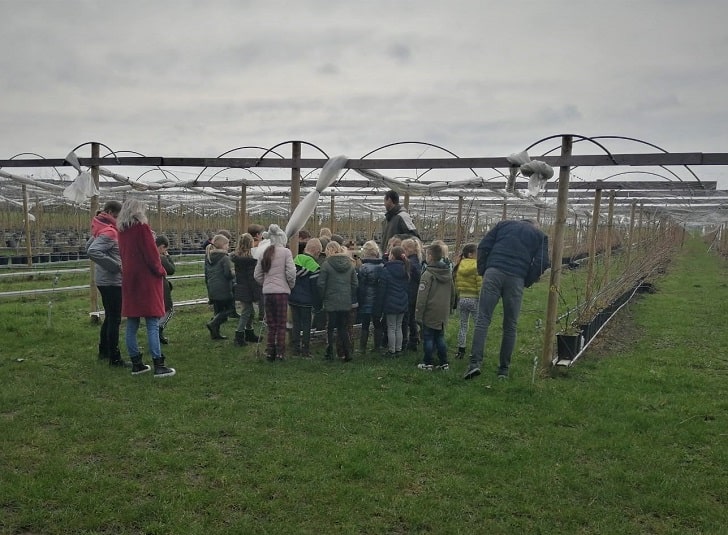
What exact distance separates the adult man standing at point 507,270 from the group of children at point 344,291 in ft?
1.38

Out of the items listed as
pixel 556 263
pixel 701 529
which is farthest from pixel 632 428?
pixel 556 263

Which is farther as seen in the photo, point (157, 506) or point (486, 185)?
point (486, 185)

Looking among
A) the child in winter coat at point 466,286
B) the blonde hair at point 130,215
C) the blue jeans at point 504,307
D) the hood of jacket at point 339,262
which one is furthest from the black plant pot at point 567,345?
the blonde hair at point 130,215

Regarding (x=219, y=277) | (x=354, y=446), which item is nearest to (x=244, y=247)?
(x=219, y=277)

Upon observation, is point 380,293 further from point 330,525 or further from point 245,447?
point 330,525

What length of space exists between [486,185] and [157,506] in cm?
732

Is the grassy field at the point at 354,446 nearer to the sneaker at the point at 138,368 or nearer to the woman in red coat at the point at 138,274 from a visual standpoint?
the sneaker at the point at 138,368

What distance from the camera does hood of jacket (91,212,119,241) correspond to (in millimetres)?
5525

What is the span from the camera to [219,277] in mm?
6879

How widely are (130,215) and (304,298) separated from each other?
2.08 meters

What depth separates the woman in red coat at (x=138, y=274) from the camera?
5055 millimetres

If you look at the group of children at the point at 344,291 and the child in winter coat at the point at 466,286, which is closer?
the group of children at the point at 344,291

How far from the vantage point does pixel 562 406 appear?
4730 millimetres

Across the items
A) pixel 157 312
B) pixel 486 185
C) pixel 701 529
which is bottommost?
pixel 701 529
